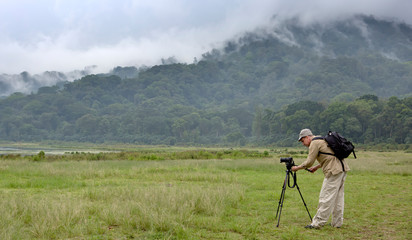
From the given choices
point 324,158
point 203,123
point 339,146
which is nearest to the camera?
point 339,146

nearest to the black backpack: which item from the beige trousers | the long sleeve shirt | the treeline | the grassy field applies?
the long sleeve shirt

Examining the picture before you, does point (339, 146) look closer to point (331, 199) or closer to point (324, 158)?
point (324, 158)

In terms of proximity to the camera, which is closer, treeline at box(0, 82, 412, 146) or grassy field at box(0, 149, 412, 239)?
grassy field at box(0, 149, 412, 239)

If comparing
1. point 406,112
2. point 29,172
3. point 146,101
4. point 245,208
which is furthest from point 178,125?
point 245,208

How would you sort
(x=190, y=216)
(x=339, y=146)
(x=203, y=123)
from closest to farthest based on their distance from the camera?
(x=339, y=146)
(x=190, y=216)
(x=203, y=123)

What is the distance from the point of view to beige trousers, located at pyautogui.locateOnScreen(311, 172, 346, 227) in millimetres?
7488

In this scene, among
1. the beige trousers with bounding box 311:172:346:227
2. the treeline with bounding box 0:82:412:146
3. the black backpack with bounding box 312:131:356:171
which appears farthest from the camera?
the treeline with bounding box 0:82:412:146

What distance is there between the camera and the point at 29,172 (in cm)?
1892

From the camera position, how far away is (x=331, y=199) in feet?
24.5

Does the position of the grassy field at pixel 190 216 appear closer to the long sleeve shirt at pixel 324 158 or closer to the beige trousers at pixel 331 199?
the beige trousers at pixel 331 199

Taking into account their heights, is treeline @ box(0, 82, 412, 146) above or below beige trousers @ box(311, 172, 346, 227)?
above

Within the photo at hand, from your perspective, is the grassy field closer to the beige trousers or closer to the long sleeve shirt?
the beige trousers

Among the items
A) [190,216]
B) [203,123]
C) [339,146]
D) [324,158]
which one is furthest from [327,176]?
[203,123]

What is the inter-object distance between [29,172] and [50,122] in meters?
158
